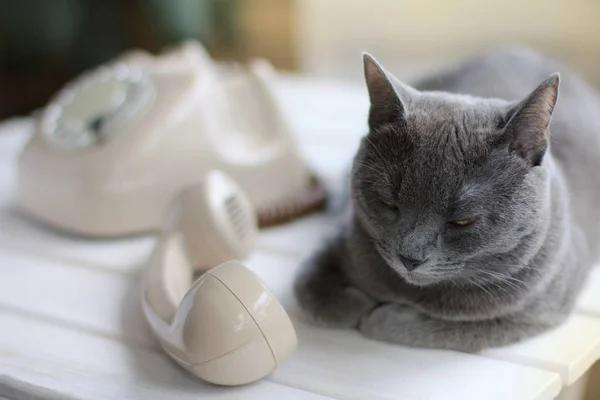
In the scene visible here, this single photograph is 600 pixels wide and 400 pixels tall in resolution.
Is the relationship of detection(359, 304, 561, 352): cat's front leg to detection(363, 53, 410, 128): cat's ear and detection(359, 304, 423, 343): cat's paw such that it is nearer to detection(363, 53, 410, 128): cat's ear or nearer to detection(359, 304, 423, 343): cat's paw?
detection(359, 304, 423, 343): cat's paw

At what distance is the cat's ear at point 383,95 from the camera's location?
0.79 meters

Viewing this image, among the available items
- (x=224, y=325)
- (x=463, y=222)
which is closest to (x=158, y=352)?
(x=224, y=325)

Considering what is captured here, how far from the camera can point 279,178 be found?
119cm

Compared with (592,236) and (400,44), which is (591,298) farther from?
(400,44)

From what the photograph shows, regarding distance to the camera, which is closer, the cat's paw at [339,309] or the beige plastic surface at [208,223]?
the cat's paw at [339,309]

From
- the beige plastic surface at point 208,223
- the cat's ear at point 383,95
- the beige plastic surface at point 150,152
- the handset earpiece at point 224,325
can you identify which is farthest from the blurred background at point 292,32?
the handset earpiece at point 224,325

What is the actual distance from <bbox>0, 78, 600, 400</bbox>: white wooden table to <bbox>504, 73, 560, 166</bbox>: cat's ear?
0.75ft

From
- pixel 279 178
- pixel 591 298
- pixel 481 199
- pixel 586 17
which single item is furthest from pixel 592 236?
pixel 586 17

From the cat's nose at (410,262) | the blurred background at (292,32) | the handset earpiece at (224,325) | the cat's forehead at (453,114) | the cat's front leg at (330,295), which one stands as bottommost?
the blurred background at (292,32)

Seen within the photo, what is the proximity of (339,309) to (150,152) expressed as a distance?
0.41 metres

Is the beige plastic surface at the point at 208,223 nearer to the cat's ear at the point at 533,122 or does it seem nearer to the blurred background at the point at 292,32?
the cat's ear at the point at 533,122

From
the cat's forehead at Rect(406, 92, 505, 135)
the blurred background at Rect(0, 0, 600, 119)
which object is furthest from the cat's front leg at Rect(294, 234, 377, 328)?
the blurred background at Rect(0, 0, 600, 119)

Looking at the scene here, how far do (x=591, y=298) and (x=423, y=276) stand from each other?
286 millimetres

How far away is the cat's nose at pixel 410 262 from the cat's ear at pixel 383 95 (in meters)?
0.15
